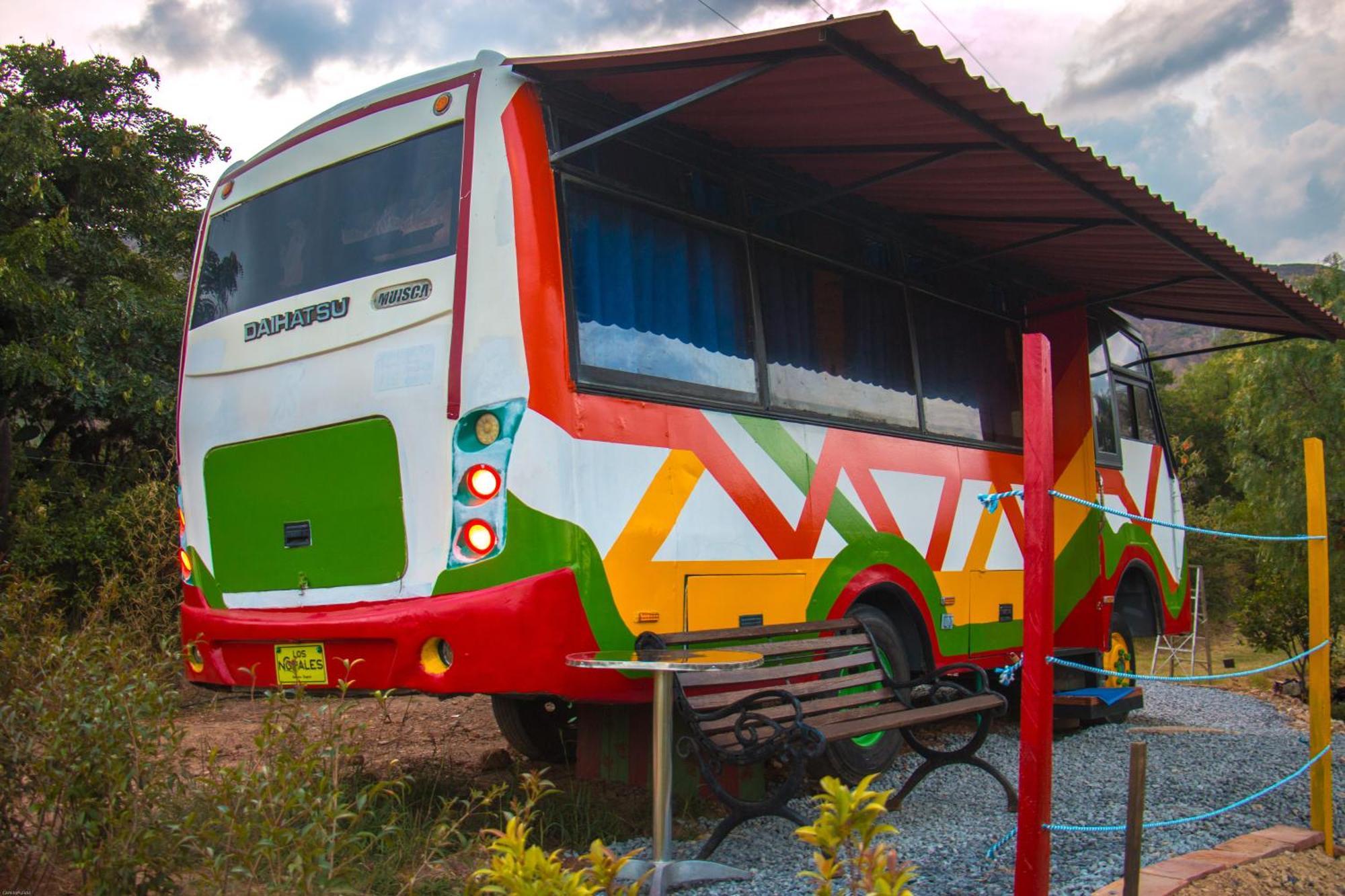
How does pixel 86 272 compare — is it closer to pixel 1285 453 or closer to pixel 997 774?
pixel 997 774

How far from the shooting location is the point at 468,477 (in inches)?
166

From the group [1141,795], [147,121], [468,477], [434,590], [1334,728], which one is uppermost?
[147,121]

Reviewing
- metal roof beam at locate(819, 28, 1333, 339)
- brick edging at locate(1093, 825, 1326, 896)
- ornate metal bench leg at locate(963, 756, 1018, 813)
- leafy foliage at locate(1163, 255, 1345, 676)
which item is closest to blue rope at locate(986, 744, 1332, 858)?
brick edging at locate(1093, 825, 1326, 896)

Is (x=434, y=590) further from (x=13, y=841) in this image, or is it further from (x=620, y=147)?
(x=620, y=147)

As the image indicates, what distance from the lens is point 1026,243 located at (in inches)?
271

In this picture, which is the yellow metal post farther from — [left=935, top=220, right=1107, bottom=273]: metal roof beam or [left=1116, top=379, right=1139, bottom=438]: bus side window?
[left=1116, top=379, right=1139, bottom=438]: bus side window

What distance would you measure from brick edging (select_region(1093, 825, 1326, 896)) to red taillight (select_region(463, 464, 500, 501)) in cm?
235

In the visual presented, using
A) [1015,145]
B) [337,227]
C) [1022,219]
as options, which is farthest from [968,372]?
[337,227]

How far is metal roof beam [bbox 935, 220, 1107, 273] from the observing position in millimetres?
6645

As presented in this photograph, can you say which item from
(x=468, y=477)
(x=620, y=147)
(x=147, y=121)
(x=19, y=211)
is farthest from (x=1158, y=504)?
(x=147, y=121)

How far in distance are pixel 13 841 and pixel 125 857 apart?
2.16ft

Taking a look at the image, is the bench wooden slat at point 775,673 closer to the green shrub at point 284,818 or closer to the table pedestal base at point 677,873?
the table pedestal base at point 677,873

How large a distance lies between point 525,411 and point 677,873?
1613mm

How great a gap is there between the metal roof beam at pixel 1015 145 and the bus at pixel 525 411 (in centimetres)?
104
